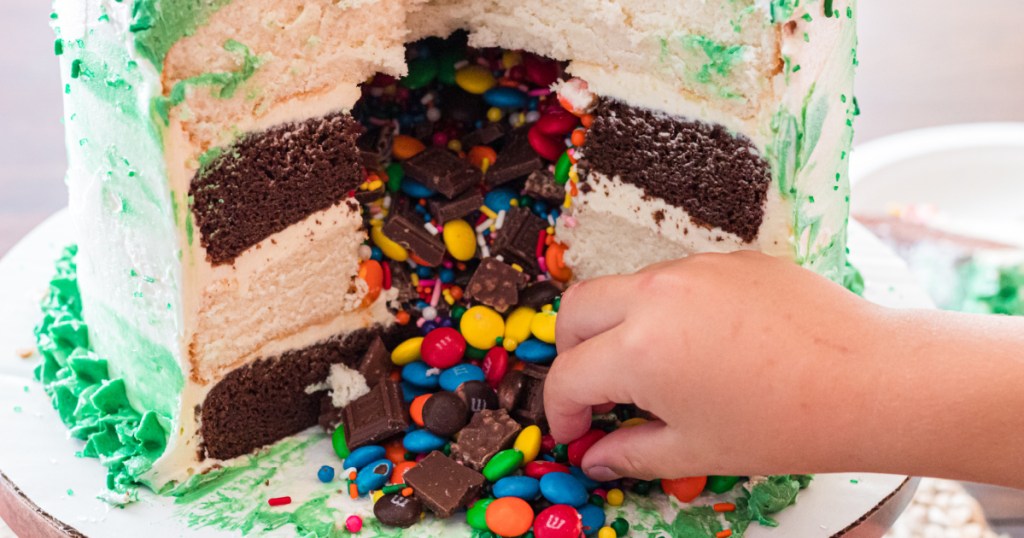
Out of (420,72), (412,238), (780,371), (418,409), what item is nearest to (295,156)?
(412,238)

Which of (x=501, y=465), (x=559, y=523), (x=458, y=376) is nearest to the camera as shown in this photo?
(x=559, y=523)

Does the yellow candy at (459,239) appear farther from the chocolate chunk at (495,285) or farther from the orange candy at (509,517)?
the orange candy at (509,517)

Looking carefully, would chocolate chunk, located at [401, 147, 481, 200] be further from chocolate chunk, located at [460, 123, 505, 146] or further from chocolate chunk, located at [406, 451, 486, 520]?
chocolate chunk, located at [406, 451, 486, 520]

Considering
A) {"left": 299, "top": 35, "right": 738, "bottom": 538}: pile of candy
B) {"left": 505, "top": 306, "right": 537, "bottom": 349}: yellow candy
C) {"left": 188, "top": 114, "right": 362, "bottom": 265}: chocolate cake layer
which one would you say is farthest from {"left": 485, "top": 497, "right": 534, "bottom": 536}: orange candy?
{"left": 188, "top": 114, "right": 362, "bottom": 265}: chocolate cake layer

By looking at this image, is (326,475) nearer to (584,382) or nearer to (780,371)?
(584,382)

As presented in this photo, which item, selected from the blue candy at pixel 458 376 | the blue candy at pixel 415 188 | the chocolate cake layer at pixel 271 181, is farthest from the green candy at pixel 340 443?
the blue candy at pixel 415 188

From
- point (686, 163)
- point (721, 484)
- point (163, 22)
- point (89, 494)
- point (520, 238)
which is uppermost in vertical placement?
point (163, 22)
